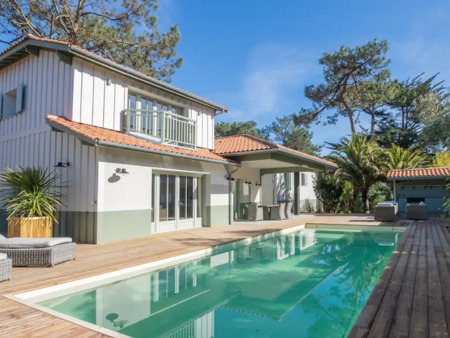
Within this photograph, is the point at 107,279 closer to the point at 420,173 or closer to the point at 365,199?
the point at 420,173

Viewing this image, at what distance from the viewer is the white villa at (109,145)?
934cm

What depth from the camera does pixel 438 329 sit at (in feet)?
11.5

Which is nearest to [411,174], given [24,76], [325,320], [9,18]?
[325,320]

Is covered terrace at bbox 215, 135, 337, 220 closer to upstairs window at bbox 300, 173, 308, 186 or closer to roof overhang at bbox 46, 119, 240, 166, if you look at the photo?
roof overhang at bbox 46, 119, 240, 166

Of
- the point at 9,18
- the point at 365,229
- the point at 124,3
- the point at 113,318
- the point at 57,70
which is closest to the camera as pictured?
the point at 113,318

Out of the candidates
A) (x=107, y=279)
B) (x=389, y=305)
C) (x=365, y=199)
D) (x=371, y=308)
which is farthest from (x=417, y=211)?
(x=107, y=279)

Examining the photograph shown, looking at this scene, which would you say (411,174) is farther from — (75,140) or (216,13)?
(75,140)

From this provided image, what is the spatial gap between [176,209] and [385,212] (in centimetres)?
1018

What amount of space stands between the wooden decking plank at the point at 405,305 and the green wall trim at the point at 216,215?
805cm

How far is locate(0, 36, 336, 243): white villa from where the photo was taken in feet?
30.6

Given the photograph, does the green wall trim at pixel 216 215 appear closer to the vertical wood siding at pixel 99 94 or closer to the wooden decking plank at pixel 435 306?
the vertical wood siding at pixel 99 94

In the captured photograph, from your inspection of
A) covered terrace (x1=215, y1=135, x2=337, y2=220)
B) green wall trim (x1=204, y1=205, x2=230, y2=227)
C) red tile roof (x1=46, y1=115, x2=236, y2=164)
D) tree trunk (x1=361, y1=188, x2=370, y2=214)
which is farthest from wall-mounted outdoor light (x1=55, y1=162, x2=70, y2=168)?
tree trunk (x1=361, y1=188, x2=370, y2=214)

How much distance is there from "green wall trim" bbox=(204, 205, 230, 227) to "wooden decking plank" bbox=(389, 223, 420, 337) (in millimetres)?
8052

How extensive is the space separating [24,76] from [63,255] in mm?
8105
